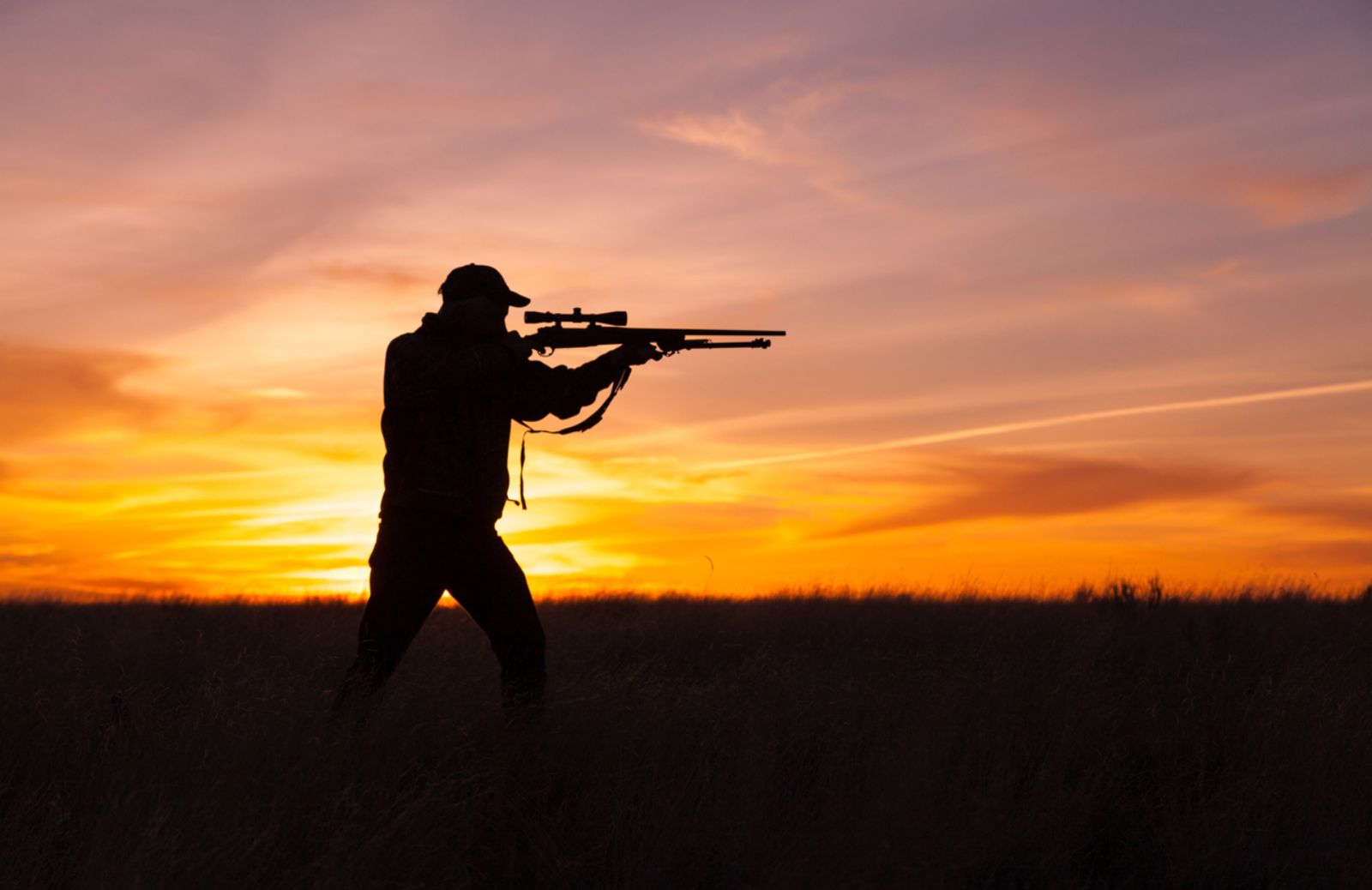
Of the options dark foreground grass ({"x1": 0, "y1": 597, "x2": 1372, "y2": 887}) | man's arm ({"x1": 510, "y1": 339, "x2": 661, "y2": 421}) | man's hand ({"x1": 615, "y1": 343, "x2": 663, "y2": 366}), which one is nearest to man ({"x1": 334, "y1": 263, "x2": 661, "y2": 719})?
man's arm ({"x1": 510, "y1": 339, "x2": 661, "y2": 421})

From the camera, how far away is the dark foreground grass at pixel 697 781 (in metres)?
4.33

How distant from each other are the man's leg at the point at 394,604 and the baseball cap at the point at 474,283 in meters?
1.13

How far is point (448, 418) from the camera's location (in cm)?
540

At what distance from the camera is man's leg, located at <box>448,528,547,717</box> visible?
17.6 ft

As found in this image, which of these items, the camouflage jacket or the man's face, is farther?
the man's face

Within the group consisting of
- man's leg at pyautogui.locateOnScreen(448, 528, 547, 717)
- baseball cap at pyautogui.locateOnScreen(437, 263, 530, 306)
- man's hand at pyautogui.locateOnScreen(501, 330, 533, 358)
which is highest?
baseball cap at pyautogui.locateOnScreen(437, 263, 530, 306)

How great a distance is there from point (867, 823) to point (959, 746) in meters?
1.23

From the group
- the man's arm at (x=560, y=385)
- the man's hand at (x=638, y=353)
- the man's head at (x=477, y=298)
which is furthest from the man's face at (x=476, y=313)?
the man's hand at (x=638, y=353)

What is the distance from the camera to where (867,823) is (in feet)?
15.0

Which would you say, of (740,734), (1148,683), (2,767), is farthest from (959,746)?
(2,767)

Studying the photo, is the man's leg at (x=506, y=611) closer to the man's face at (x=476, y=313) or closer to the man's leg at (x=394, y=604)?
the man's leg at (x=394, y=604)

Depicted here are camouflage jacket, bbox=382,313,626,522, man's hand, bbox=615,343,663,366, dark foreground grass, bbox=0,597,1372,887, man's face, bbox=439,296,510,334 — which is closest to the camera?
dark foreground grass, bbox=0,597,1372,887

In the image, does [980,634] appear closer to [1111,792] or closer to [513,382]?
[1111,792]

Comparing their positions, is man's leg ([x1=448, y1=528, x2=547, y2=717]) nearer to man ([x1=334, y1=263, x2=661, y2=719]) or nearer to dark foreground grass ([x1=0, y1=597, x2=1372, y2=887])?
man ([x1=334, y1=263, x2=661, y2=719])
